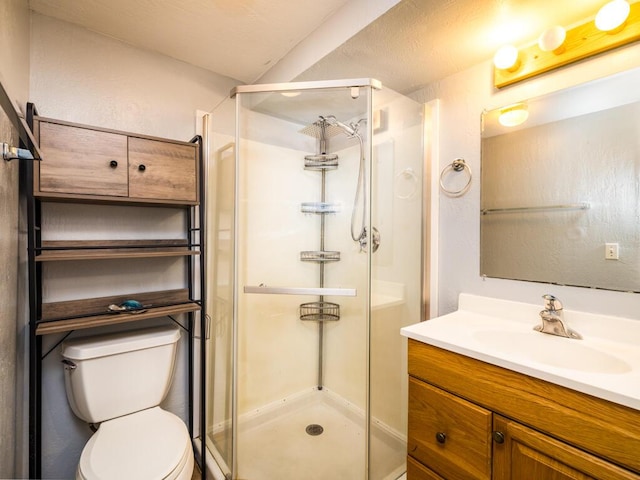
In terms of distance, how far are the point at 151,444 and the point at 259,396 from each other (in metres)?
0.74

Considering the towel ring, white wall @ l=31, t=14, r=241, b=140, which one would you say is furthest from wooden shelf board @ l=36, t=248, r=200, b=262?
the towel ring

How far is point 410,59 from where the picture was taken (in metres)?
1.49

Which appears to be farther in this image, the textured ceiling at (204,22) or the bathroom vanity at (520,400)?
the textured ceiling at (204,22)

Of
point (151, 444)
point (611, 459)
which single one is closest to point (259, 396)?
point (151, 444)

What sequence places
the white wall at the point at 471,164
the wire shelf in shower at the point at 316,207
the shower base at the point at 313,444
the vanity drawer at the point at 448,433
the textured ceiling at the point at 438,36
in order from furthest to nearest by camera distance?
the wire shelf in shower at the point at 316,207, the shower base at the point at 313,444, the white wall at the point at 471,164, the textured ceiling at the point at 438,36, the vanity drawer at the point at 448,433

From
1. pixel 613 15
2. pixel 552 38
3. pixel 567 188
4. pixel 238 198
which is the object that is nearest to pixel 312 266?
pixel 238 198

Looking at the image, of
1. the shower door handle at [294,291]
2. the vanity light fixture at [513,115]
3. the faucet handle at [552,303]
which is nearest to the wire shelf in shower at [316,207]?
the shower door handle at [294,291]

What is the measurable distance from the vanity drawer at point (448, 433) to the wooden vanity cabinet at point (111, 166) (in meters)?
1.49

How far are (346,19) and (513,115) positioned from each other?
902mm

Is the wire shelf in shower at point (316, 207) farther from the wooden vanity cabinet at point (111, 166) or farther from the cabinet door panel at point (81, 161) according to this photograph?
the cabinet door panel at point (81, 161)

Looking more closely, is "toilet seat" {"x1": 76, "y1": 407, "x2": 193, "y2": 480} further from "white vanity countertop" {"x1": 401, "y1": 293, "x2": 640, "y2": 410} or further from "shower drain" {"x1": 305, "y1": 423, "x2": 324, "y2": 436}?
"white vanity countertop" {"x1": 401, "y1": 293, "x2": 640, "y2": 410}

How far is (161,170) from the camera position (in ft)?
5.07

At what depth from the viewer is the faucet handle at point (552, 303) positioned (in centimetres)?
123

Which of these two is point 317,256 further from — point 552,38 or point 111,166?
point 552,38
